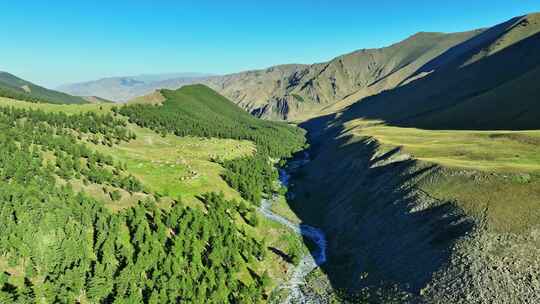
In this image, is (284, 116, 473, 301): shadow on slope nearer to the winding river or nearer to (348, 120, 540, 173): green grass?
the winding river

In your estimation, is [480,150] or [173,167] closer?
[480,150]

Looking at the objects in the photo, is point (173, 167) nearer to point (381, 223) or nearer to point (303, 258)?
point (303, 258)

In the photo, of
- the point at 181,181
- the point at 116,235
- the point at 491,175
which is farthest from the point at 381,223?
the point at 181,181

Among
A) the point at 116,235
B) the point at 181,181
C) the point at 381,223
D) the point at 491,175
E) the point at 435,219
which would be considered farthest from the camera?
the point at 181,181

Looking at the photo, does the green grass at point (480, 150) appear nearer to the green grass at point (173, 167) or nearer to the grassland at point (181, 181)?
the grassland at point (181, 181)

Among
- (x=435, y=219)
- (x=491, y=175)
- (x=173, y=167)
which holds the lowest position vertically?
(x=173, y=167)

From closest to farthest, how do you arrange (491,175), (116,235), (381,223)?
(491,175) < (116,235) < (381,223)
